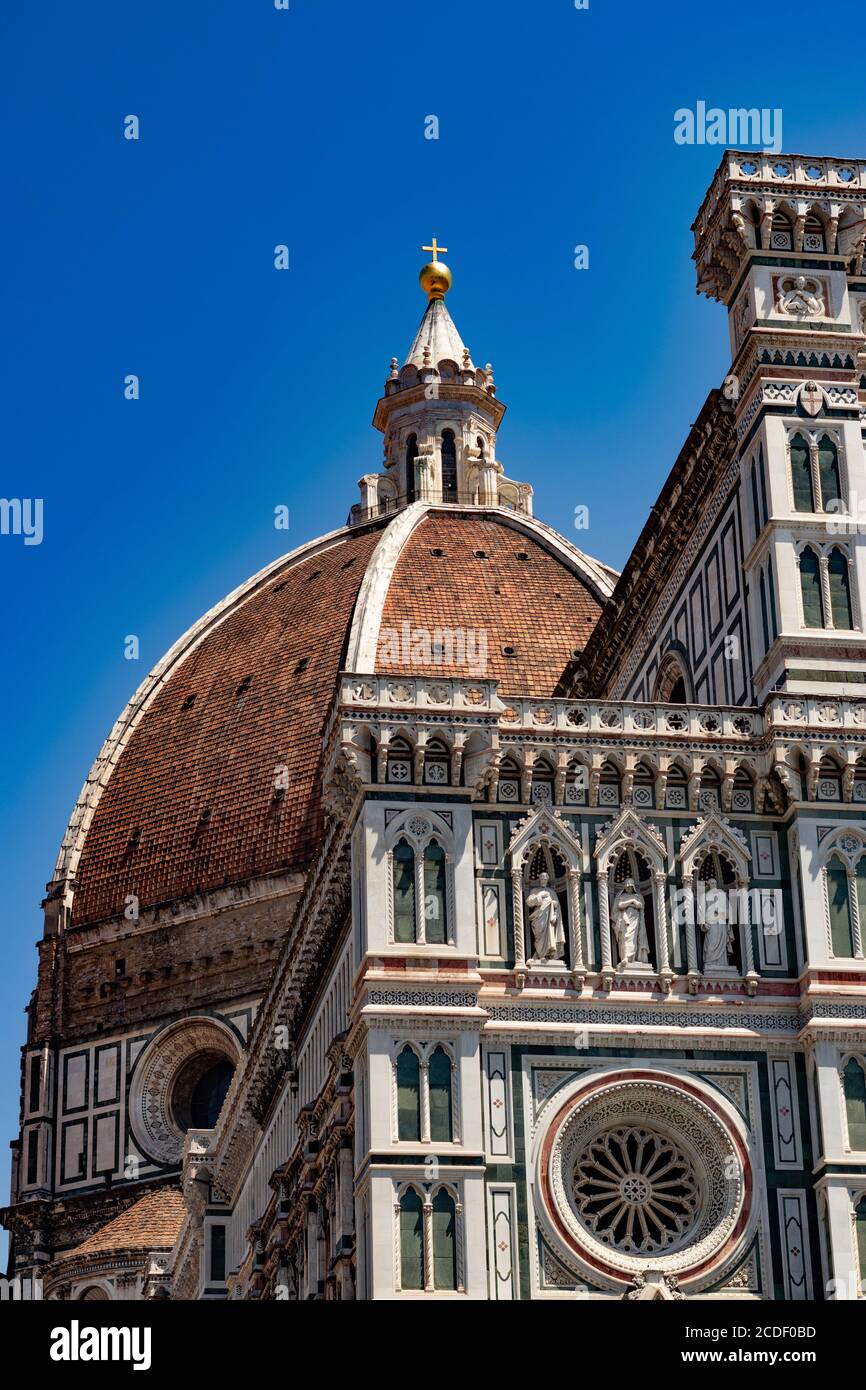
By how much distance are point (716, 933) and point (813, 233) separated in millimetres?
10017

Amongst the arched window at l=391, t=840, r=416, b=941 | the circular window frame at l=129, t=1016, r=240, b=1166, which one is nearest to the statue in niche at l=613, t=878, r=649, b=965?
the arched window at l=391, t=840, r=416, b=941

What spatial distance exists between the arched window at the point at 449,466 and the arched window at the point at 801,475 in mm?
48489

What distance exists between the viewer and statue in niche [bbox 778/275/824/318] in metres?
35.8

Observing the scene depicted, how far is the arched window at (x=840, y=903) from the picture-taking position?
1276 inches

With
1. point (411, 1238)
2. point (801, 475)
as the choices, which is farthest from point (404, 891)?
point (801, 475)

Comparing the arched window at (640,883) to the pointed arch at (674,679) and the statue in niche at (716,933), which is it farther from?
the pointed arch at (674,679)

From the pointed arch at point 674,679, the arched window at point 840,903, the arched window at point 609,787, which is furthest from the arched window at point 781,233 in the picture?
the arched window at point 840,903

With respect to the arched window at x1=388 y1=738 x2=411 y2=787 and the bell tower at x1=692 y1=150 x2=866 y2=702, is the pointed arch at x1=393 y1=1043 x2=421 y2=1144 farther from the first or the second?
the bell tower at x1=692 y1=150 x2=866 y2=702

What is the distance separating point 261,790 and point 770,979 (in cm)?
4151

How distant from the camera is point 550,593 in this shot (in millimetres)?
76938

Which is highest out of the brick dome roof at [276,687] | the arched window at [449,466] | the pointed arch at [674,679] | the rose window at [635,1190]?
the arched window at [449,466]

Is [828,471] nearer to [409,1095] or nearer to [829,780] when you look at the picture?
[829,780]
